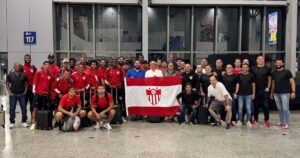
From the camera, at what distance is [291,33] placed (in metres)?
16.7

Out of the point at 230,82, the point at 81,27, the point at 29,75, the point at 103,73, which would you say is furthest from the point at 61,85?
the point at 81,27

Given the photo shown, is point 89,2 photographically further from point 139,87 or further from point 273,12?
point 273,12

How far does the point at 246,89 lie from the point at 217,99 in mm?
847

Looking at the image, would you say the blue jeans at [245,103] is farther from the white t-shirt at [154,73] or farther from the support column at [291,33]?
the support column at [291,33]

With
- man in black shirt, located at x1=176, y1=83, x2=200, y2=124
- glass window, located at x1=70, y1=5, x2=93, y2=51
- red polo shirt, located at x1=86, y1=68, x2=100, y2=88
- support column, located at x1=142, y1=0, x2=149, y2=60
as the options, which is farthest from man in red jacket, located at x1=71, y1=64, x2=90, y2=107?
glass window, located at x1=70, y1=5, x2=93, y2=51

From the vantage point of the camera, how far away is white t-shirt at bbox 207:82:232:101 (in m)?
9.57

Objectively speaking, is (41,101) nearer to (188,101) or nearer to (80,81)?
(80,81)

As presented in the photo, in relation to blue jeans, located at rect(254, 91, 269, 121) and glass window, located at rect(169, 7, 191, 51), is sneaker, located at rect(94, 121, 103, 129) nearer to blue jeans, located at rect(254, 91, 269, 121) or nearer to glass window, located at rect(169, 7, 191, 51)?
blue jeans, located at rect(254, 91, 269, 121)

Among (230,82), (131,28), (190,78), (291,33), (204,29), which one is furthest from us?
(204,29)

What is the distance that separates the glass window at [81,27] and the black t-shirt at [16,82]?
6.97 m

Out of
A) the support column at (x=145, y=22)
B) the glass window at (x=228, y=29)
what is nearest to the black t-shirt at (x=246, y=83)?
the support column at (x=145, y=22)

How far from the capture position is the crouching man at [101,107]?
30.9 ft

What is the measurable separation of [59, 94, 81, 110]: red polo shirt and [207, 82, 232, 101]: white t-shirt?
366 cm

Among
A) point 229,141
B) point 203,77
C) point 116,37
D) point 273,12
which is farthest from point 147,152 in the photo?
point 273,12
